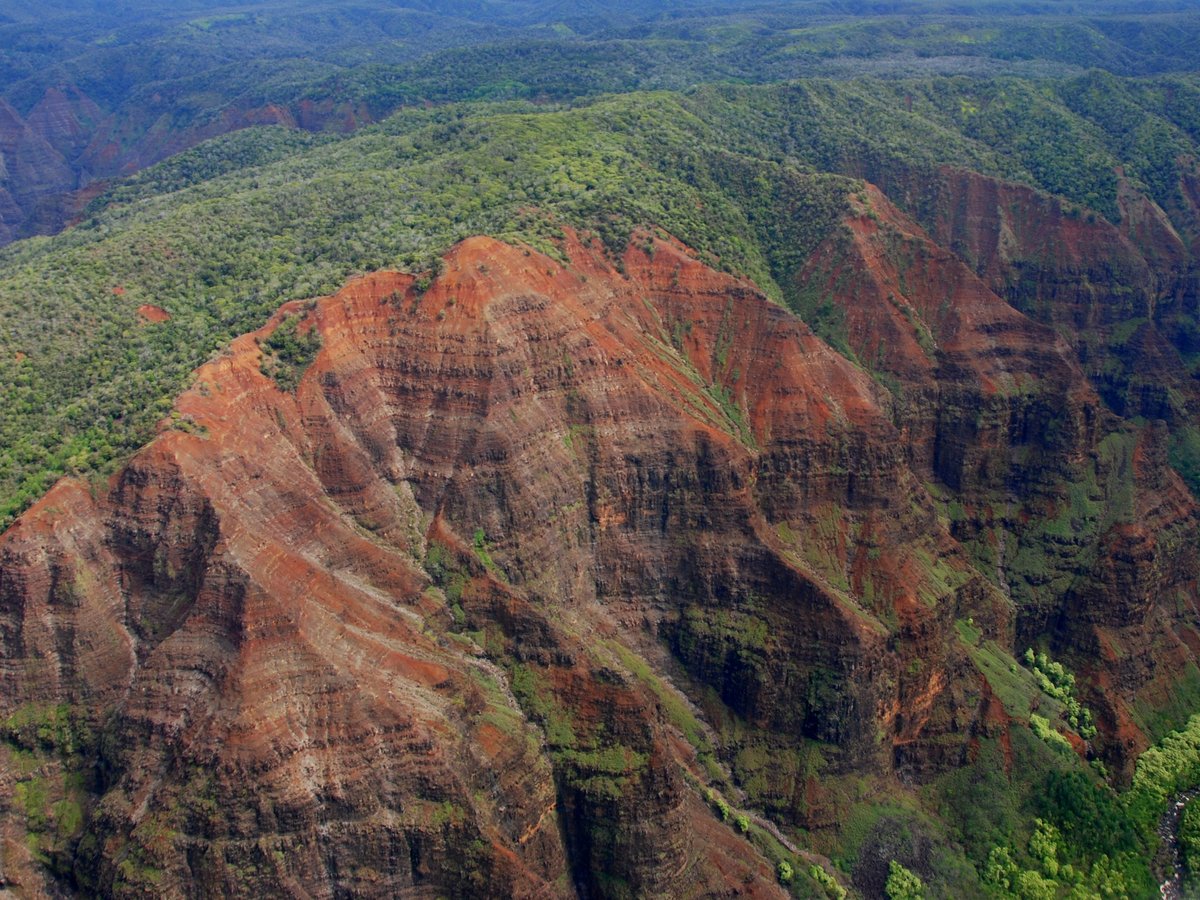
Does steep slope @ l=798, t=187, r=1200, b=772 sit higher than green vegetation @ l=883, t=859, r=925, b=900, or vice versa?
steep slope @ l=798, t=187, r=1200, b=772

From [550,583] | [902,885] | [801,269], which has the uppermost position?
[801,269]

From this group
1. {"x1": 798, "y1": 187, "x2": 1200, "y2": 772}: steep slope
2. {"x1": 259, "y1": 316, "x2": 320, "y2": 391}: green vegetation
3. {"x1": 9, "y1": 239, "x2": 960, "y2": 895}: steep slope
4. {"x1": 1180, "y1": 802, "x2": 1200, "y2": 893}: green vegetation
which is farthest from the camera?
{"x1": 798, "y1": 187, "x2": 1200, "y2": 772}: steep slope

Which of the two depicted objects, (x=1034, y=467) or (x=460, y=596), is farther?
(x=1034, y=467)

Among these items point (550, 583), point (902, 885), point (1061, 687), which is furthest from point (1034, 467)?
point (550, 583)

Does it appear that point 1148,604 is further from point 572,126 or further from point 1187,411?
point 572,126

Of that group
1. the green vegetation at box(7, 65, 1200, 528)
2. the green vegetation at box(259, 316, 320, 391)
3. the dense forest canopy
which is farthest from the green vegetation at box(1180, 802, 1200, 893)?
the green vegetation at box(259, 316, 320, 391)

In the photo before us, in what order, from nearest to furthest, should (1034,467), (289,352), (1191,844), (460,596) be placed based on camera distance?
1. (460,596)
2. (289,352)
3. (1191,844)
4. (1034,467)

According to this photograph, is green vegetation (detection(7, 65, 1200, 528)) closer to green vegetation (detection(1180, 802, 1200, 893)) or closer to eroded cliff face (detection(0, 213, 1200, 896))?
eroded cliff face (detection(0, 213, 1200, 896))

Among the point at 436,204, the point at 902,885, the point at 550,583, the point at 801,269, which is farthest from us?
the point at 801,269

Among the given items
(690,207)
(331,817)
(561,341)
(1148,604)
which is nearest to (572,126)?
(690,207)

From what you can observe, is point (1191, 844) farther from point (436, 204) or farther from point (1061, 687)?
point (436, 204)
